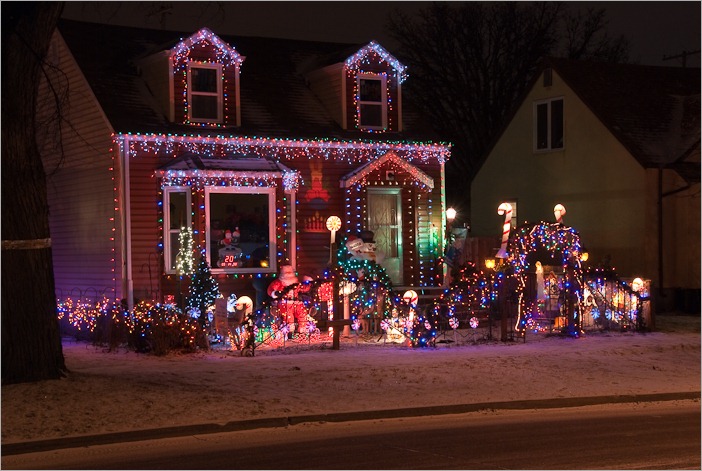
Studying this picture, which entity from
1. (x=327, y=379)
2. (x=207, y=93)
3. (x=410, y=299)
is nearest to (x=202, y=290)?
(x=410, y=299)

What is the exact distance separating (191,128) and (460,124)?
25848mm

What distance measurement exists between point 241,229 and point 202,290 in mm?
2620

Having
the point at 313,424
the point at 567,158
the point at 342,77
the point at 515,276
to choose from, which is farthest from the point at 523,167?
the point at 313,424

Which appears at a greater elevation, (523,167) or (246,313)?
(523,167)

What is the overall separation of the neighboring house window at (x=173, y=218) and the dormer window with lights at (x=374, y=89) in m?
Result: 4.52

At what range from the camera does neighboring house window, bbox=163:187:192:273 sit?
21406mm

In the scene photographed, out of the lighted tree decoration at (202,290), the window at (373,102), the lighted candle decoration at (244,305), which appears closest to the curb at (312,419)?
the lighted candle decoration at (244,305)

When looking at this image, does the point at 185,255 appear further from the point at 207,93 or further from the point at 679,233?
the point at 679,233

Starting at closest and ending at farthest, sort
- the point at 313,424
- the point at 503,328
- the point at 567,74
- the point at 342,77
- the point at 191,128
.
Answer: the point at 313,424 < the point at 503,328 < the point at 191,128 < the point at 342,77 < the point at 567,74

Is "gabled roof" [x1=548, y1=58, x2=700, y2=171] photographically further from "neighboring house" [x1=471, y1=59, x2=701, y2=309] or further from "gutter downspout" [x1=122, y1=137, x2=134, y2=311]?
"gutter downspout" [x1=122, y1=137, x2=134, y2=311]

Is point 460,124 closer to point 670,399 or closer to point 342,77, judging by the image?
point 342,77

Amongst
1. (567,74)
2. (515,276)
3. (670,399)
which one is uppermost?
(567,74)

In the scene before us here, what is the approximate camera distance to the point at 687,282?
26.3 metres

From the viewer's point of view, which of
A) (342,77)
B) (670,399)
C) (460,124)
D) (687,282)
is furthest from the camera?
(460,124)
